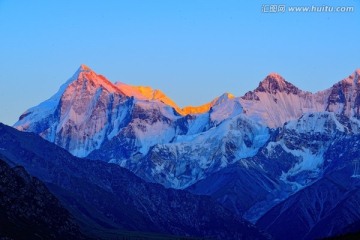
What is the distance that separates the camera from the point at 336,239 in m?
164

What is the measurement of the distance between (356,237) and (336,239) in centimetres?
496

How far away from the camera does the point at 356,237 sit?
160 meters
